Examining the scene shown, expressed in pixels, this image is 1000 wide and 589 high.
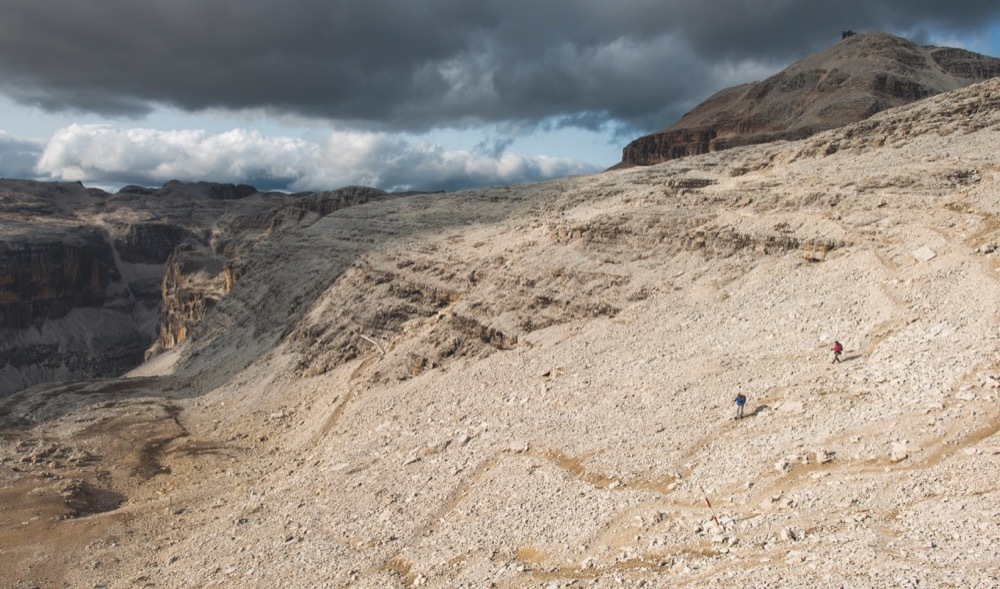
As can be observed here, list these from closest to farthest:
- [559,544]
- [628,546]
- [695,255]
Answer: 1. [628,546]
2. [559,544]
3. [695,255]

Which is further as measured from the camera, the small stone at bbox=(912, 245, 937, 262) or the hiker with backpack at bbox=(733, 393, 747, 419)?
the small stone at bbox=(912, 245, 937, 262)

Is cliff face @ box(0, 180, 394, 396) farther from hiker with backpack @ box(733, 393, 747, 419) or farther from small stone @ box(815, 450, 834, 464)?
small stone @ box(815, 450, 834, 464)

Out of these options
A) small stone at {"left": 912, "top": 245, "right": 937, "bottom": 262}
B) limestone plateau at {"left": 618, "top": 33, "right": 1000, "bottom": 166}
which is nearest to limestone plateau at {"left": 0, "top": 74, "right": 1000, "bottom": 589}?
small stone at {"left": 912, "top": 245, "right": 937, "bottom": 262}

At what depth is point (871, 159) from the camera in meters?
31.0

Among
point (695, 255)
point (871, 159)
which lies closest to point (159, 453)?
point (695, 255)

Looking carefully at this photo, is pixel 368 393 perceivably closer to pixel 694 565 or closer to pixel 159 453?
pixel 159 453

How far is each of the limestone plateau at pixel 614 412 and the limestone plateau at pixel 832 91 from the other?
161 ft

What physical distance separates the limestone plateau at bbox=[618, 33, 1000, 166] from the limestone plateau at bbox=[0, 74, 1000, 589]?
49149mm

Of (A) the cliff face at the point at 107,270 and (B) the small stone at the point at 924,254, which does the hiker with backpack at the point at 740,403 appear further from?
(A) the cliff face at the point at 107,270

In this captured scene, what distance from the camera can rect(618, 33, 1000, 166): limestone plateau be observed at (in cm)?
8125

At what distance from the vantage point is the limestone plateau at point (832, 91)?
267 feet

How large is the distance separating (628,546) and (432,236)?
35.5 meters

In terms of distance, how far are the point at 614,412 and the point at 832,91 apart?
85649mm

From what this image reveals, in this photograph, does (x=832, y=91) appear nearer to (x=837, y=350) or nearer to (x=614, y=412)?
(x=837, y=350)
